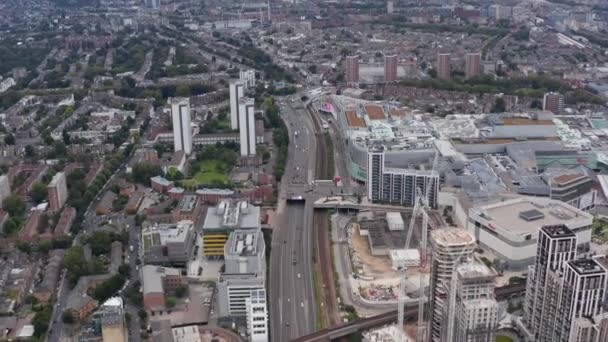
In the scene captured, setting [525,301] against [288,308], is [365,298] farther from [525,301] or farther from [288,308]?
[525,301]

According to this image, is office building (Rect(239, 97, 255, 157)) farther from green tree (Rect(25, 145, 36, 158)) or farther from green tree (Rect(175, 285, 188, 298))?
green tree (Rect(175, 285, 188, 298))

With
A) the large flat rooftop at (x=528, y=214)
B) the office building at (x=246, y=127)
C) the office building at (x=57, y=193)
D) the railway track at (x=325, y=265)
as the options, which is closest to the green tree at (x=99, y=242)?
the office building at (x=57, y=193)

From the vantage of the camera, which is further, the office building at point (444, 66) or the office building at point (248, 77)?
the office building at point (444, 66)

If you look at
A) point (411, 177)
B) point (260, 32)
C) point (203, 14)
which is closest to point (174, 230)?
point (411, 177)

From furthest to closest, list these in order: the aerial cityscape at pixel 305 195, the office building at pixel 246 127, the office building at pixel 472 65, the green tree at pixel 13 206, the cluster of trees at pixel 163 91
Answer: the office building at pixel 472 65 < the cluster of trees at pixel 163 91 < the office building at pixel 246 127 < the green tree at pixel 13 206 < the aerial cityscape at pixel 305 195

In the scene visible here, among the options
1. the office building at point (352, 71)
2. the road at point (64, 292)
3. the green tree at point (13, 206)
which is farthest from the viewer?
the office building at point (352, 71)

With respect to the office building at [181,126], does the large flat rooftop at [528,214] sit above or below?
below

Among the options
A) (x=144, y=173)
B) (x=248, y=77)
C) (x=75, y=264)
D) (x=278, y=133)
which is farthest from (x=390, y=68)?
(x=75, y=264)

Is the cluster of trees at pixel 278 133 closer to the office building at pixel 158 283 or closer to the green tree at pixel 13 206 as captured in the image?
the office building at pixel 158 283
